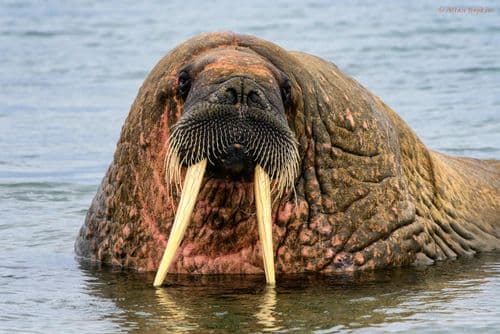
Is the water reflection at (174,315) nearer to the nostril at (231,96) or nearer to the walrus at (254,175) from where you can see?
the walrus at (254,175)

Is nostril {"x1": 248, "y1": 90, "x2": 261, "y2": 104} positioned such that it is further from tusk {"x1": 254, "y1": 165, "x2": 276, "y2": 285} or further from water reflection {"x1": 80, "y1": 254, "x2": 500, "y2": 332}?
water reflection {"x1": 80, "y1": 254, "x2": 500, "y2": 332}

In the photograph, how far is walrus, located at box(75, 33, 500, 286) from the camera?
8375 mm

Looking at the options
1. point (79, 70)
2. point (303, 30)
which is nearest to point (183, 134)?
point (79, 70)

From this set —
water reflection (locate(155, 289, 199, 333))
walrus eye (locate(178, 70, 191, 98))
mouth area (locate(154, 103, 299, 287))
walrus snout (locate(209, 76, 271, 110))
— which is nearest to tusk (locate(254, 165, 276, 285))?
mouth area (locate(154, 103, 299, 287))

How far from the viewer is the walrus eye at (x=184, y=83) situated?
348 inches

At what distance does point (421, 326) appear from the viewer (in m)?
7.81

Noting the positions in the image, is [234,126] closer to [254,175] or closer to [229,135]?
[229,135]

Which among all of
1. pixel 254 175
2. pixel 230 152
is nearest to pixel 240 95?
pixel 230 152

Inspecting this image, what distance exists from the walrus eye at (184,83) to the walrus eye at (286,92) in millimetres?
572

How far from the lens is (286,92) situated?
8.92m

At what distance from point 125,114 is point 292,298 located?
31.0ft

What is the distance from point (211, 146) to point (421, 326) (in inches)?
61.7

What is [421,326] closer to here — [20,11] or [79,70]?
[79,70]

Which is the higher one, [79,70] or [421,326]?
[79,70]
